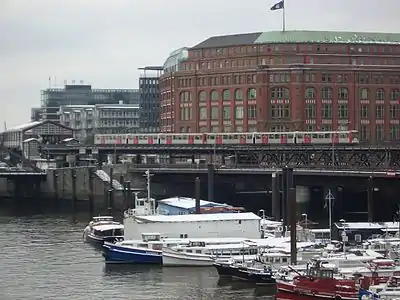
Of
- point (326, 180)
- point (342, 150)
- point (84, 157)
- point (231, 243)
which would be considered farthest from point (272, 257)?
point (84, 157)

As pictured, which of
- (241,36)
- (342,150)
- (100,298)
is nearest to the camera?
(100,298)

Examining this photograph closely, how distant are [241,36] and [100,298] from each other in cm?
13001

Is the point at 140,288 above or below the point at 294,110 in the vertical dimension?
below

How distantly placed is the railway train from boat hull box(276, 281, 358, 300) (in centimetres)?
8583

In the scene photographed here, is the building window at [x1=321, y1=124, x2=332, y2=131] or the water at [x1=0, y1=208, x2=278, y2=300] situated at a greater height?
the building window at [x1=321, y1=124, x2=332, y2=131]

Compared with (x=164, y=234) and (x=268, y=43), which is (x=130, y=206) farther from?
(x=268, y=43)

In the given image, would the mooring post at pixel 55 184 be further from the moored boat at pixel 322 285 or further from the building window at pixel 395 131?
the moored boat at pixel 322 285

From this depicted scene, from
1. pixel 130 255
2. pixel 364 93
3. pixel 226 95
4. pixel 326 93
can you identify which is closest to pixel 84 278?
pixel 130 255

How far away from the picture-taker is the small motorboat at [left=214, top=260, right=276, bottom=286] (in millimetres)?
→ 73125

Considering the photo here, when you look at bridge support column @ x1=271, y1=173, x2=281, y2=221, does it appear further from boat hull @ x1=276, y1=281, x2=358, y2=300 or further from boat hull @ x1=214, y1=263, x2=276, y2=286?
boat hull @ x1=276, y1=281, x2=358, y2=300

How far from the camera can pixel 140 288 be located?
241 feet

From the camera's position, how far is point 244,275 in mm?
74125

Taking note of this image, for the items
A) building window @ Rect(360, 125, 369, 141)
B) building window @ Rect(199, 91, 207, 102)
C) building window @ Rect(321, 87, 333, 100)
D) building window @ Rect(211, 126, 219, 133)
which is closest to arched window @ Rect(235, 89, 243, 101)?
building window @ Rect(211, 126, 219, 133)

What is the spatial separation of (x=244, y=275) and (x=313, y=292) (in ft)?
35.8
